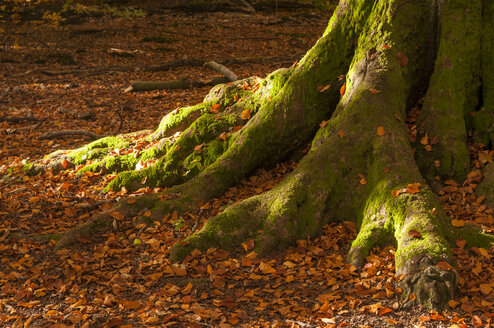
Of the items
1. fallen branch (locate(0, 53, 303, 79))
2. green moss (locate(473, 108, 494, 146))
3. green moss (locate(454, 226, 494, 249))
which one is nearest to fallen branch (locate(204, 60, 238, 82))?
fallen branch (locate(0, 53, 303, 79))

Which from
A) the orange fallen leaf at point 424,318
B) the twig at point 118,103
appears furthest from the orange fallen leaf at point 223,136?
the twig at point 118,103

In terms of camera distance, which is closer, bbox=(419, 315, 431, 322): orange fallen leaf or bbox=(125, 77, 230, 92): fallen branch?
bbox=(419, 315, 431, 322): orange fallen leaf

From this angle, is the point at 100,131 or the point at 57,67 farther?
the point at 57,67

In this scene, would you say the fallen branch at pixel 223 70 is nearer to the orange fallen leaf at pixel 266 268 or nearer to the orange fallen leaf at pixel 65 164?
the orange fallen leaf at pixel 65 164

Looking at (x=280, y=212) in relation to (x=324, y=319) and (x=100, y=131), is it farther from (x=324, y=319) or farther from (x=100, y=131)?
(x=100, y=131)

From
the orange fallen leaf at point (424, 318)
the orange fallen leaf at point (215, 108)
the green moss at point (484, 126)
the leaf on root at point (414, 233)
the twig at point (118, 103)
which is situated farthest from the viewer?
the twig at point (118, 103)

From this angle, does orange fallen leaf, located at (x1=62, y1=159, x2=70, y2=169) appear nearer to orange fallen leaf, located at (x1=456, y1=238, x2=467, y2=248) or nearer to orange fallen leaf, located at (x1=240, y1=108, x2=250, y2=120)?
orange fallen leaf, located at (x1=240, y1=108, x2=250, y2=120)

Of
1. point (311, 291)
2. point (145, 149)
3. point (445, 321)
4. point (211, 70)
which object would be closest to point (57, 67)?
point (211, 70)

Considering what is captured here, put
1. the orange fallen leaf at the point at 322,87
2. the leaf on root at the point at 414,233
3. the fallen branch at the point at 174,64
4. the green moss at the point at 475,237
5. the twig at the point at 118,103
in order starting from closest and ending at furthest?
the leaf on root at the point at 414,233 < the green moss at the point at 475,237 < the orange fallen leaf at the point at 322,87 < the twig at the point at 118,103 < the fallen branch at the point at 174,64

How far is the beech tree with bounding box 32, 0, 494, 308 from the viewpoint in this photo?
426cm

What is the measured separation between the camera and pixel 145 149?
696cm

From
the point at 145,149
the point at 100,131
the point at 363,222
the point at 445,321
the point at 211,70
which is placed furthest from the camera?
the point at 211,70

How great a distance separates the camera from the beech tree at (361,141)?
426 cm

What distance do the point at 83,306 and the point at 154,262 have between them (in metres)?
0.84
